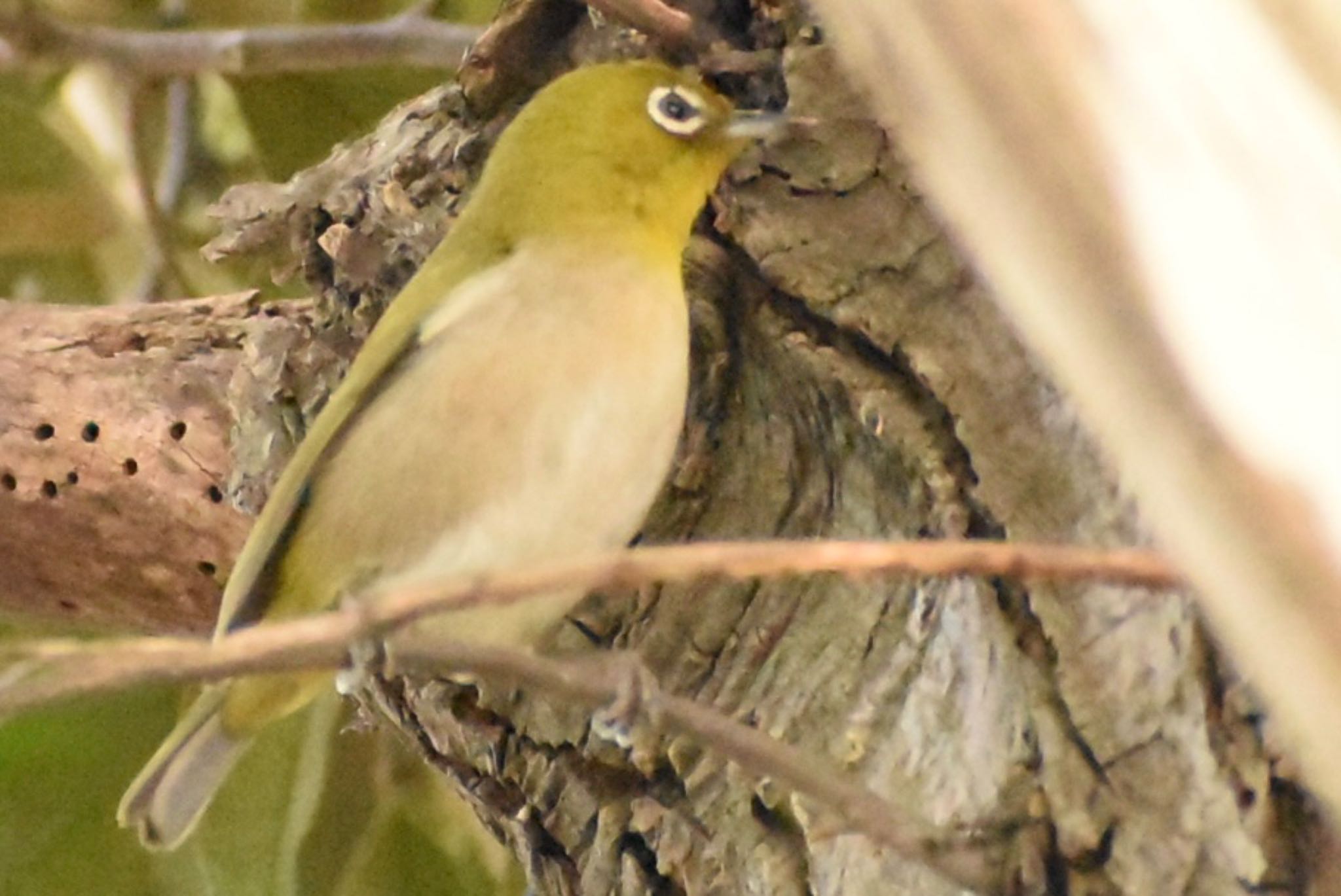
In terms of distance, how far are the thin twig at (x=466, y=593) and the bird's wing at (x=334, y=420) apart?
2.01ft

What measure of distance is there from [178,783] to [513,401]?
0.46m

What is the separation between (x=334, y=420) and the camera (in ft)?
4.48

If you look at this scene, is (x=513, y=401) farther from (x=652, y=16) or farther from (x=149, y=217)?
(x=149, y=217)

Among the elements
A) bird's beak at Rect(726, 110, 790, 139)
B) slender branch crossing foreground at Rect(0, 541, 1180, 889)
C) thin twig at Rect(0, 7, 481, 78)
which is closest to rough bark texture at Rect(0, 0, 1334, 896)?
bird's beak at Rect(726, 110, 790, 139)

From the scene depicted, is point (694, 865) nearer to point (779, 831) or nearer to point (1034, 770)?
point (779, 831)

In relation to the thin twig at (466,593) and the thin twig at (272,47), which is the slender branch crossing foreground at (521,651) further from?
the thin twig at (272,47)

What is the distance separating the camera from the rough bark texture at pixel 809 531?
3.42 ft

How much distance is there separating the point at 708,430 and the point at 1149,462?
0.92 m

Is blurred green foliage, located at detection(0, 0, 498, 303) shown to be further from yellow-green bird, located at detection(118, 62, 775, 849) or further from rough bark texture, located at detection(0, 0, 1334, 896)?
yellow-green bird, located at detection(118, 62, 775, 849)

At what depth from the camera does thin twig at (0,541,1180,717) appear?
2.03 feet

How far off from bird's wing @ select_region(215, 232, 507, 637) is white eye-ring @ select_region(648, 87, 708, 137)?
0.57ft

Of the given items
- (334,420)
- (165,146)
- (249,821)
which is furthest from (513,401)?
(165,146)

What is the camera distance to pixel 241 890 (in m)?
1.97

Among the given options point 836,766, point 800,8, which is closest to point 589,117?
point 800,8
